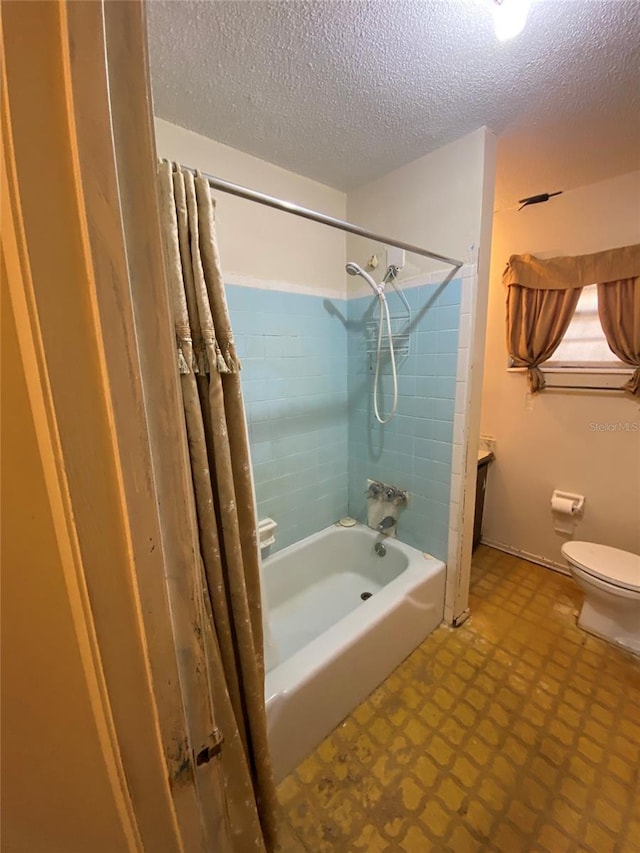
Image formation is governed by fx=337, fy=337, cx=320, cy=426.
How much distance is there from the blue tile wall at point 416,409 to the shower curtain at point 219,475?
1.19 metres

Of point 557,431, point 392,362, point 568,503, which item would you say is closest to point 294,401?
point 392,362

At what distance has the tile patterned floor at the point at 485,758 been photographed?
1.04 m

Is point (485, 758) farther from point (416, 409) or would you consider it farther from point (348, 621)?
point (416, 409)

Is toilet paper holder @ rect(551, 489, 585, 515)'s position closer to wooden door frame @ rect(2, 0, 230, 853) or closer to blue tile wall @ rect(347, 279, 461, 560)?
blue tile wall @ rect(347, 279, 461, 560)

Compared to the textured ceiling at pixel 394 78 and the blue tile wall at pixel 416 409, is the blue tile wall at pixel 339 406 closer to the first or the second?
the blue tile wall at pixel 416 409

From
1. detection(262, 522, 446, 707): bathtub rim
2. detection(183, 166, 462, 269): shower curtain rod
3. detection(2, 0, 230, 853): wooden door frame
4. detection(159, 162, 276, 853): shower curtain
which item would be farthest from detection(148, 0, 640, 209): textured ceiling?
detection(262, 522, 446, 707): bathtub rim

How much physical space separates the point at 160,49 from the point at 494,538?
306 cm

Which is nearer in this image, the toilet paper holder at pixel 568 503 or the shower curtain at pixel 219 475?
the shower curtain at pixel 219 475

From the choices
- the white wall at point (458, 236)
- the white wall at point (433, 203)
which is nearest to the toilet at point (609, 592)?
the white wall at point (458, 236)

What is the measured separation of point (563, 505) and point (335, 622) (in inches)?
60.8

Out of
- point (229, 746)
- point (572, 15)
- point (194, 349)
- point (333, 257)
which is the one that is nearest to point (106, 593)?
point (194, 349)

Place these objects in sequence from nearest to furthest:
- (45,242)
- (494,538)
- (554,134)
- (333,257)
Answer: (45,242) < (554,134) < (333,257) < (494,538)

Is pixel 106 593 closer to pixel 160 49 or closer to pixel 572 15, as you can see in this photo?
pixel 160 49

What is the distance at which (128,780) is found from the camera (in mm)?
401
